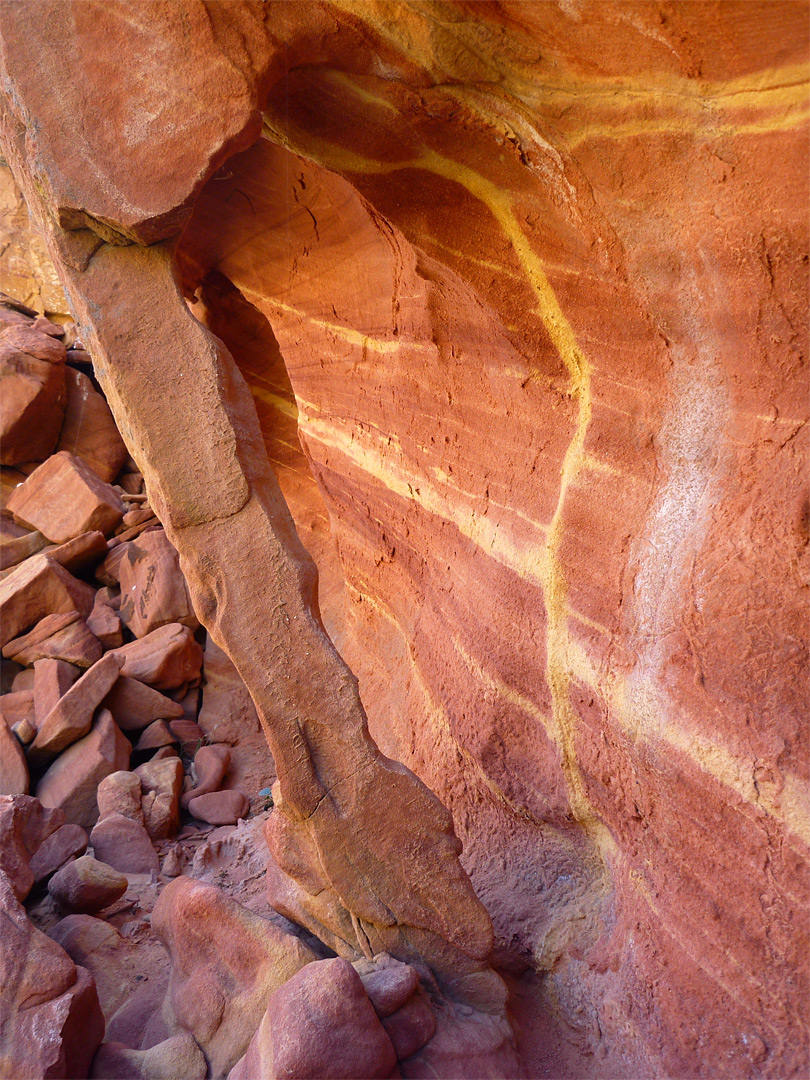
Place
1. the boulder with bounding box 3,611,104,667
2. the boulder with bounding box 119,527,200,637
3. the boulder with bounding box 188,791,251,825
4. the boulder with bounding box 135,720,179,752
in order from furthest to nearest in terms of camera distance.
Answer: the boulder with bounding box 119,527,200,637
the boulder with bounding box 3,611,104,667
the boulder with bounding box 135,720,179,752
the boulder with bounding box 188,791,251,825

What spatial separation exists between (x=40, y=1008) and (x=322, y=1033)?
872 mm

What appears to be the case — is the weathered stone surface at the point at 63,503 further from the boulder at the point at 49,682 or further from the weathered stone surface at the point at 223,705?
the weathered stone surface at the point at 223,705

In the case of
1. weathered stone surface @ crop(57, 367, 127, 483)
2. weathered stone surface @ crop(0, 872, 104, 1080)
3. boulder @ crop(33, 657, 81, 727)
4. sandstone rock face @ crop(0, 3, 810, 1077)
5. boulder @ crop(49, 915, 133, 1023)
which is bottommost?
boulder @ crop(33, 657, 81, 727)

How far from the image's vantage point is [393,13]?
193 centimetres

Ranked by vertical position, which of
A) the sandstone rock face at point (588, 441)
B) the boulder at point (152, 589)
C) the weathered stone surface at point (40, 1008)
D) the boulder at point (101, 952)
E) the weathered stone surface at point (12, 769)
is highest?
the sandstone rock face at point (588, 441)

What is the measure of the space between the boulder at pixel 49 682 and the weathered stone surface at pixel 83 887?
1.97 metres

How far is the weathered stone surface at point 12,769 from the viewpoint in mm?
4773

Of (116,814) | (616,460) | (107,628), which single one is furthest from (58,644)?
(616,460)

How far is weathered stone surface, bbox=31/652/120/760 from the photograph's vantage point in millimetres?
4988

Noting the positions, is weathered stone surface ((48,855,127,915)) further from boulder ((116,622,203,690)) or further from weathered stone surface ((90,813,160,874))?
boulder ((116,622,203,690))

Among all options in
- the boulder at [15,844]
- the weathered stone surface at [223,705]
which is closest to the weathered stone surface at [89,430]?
the weathered stone surface at [223,705]

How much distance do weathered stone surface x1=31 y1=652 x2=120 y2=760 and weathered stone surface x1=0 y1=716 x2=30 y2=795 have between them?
14 cm

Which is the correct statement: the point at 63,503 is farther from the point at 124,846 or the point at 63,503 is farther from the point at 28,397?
the point at 124,846

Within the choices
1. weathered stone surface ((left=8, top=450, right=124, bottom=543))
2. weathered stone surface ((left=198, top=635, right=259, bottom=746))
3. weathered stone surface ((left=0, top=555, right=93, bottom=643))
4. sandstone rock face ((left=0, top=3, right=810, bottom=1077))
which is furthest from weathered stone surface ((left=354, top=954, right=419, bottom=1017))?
weathered stone surface ((left=8, top=450, right=124, bottom=543))
